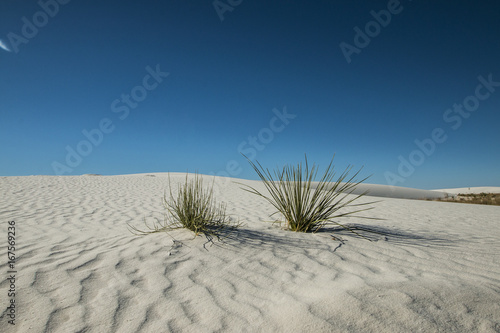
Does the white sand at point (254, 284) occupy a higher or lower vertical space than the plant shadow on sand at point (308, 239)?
lower

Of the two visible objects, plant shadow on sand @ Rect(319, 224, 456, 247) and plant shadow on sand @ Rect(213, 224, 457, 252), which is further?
plant shadow on sand @ Rect(319, 224, 456, 247)

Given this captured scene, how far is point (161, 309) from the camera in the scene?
173 centimetres

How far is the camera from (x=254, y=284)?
6.82 ft

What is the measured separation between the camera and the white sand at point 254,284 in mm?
1526

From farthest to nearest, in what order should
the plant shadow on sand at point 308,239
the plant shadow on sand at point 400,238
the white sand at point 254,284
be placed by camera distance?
the plant shadow on sand at point 400,238 < the plant shadow on sand at point 308,239 < the white sand at point 254,284

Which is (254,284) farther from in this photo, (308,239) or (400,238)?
(400,238)

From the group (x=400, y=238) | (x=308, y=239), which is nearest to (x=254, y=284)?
(x=308, y=239)

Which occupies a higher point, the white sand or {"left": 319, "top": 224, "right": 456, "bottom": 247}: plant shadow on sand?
{"left": 319, "top": 224, "right": 456, "bottom": 247}: plant shadow on sand

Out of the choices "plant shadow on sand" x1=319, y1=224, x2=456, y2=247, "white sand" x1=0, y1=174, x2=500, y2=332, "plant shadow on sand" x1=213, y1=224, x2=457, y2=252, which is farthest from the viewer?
"plant shadow on sand" x1=319, y1=224, x2=456, y2=247

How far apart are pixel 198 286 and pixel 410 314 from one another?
1453mm

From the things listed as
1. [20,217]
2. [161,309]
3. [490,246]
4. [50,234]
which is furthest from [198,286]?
[20,217]

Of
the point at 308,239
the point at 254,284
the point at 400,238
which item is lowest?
the point at 254,284

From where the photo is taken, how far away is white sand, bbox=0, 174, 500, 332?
60.1 inches

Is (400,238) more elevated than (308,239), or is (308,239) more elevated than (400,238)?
(400,238)
